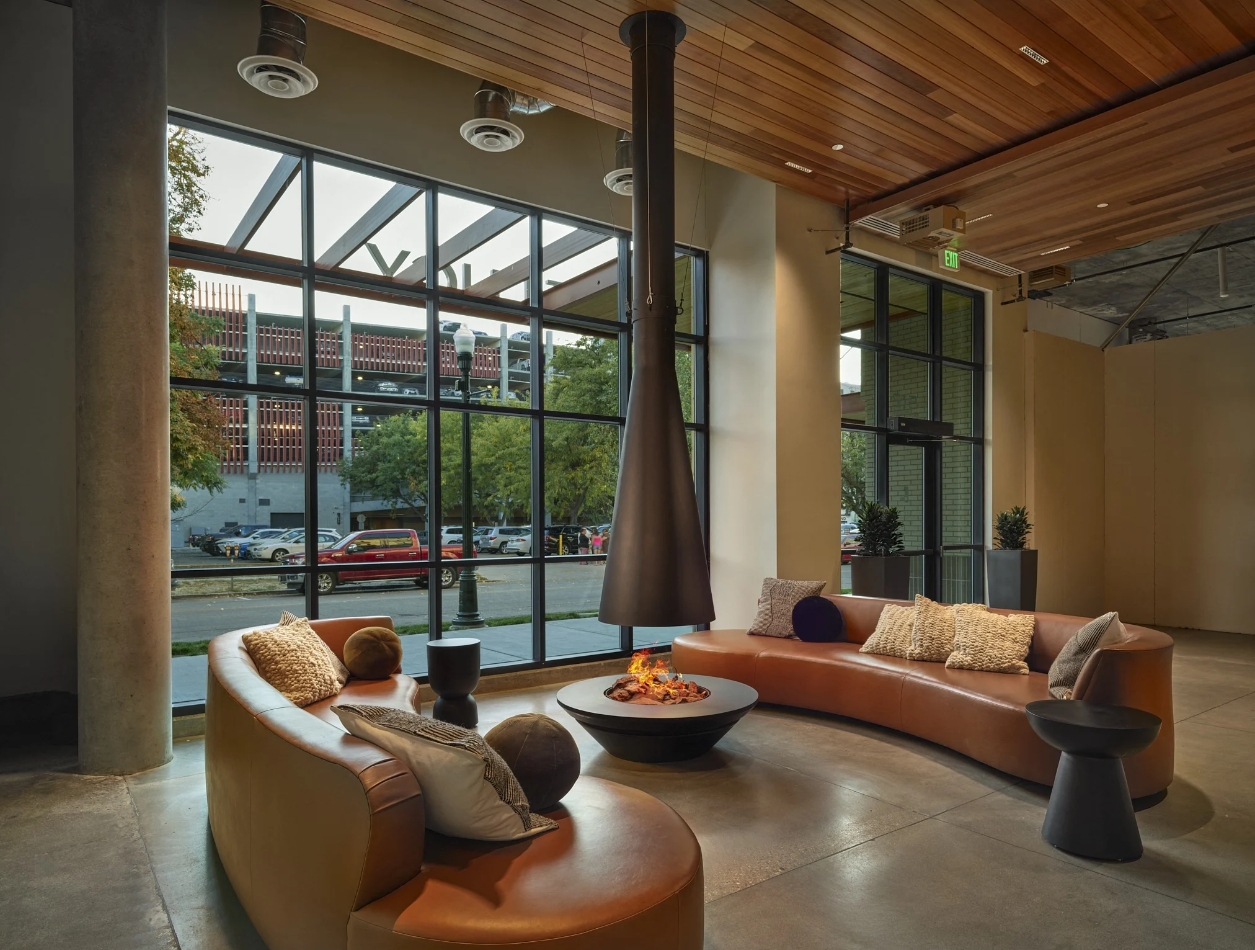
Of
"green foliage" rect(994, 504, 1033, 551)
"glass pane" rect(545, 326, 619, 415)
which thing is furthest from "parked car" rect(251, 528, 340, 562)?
"green foliage" rect(994, 504, 1033, 551)

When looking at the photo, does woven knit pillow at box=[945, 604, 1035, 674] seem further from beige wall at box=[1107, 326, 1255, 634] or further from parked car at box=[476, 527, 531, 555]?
beige wall at box=[1107, 326, 1255, 634]

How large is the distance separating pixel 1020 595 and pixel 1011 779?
4.96 meters

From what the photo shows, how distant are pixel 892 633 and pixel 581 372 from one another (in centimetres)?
351

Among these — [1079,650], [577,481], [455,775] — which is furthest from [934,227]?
[455,775]

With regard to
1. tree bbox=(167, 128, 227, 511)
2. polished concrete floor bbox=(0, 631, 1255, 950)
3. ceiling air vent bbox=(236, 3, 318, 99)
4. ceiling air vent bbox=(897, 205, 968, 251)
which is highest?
ceiling air vent bbox=(236, 3, 318, 99)

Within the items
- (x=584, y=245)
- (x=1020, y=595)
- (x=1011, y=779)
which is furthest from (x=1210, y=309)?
(x=1011, y=779)

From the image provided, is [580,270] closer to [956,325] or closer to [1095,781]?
[956,325]

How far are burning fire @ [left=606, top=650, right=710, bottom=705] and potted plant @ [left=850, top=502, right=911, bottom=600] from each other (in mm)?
3305

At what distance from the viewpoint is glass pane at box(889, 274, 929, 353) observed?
9117 mm

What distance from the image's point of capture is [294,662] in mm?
4305

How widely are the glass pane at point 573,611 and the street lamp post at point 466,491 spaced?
71 centimetres

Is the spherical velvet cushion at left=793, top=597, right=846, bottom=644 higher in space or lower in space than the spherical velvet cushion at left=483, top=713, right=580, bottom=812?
lower

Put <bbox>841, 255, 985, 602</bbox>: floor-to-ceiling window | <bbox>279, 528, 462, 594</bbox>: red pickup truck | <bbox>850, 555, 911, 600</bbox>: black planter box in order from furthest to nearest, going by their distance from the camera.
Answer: <bbox>841, 255, 985, 602</bbox>: floor-to-ceiling window
<bbox>850, 555, 911, 600</bbox>: black planter box
<bbox>279, 528, 462, 594</bbox>: red pickup truck

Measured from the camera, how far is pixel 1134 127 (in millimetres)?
5898
